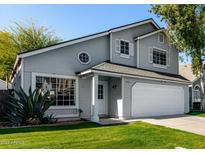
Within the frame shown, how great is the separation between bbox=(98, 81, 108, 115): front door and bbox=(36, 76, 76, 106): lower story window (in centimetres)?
204

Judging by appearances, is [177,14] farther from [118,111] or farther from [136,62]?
[118,111]

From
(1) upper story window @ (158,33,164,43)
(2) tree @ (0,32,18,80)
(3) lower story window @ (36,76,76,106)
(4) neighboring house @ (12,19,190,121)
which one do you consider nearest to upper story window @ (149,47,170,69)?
(4) neighboring house @ (12,19,190,121)

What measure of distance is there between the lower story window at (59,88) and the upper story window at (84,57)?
4.51ft

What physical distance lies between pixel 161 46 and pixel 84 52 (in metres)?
7.37

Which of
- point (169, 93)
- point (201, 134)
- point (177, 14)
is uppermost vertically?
point (177, 14)

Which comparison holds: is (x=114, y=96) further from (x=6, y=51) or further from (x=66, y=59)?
(x=6, y=51)

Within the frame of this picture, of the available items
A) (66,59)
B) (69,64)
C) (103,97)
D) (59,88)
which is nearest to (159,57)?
(103,97)

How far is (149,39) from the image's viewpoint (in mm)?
18422

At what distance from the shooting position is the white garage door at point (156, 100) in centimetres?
1538

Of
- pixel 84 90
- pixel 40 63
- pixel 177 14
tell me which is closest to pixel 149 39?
pixel 177 14

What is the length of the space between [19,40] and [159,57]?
18561mm

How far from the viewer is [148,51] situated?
A: 1831 centimetres

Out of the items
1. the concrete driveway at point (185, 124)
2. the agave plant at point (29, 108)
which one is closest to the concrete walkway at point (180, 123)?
the concrete driveway at point (185, 124)
